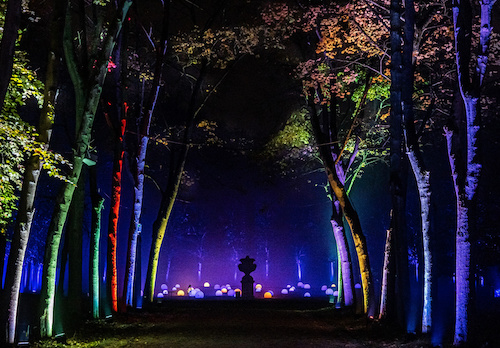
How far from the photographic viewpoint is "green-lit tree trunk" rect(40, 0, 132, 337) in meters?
10.5

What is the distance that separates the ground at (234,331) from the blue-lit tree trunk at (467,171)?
1437 millimetres

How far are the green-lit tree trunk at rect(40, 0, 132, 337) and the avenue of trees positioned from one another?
30mm

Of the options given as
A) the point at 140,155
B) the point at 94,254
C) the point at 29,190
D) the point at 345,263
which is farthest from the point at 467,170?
the point at 140,155

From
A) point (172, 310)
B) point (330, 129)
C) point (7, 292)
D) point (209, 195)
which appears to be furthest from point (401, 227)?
point (209, 195)

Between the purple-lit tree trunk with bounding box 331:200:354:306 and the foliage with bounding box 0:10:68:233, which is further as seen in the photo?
the purple-lit tree trunk with bounding box 331:200:354:306

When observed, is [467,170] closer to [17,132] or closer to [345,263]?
[17,132]

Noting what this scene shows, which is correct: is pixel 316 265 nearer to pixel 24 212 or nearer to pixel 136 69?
pixel 136 69

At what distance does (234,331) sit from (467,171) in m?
7.55

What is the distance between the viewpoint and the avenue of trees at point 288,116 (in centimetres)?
953

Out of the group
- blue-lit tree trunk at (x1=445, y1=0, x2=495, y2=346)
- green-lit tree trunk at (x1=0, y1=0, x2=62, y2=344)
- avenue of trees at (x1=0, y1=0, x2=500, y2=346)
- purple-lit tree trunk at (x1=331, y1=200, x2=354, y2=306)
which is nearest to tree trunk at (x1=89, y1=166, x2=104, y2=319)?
avenue of trees at (x1=0, y1=0, x2=500, y2=346)

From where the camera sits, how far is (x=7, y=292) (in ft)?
30.5

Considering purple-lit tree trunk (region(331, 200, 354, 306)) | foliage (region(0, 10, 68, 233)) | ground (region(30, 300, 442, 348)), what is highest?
foliage (region(0, 10, 68, 233))

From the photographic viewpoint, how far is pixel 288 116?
21.8 m

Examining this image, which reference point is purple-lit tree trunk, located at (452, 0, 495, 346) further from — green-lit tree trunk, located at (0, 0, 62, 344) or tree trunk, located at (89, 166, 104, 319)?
tree trunk, located at (89, 166, 104, 319)
